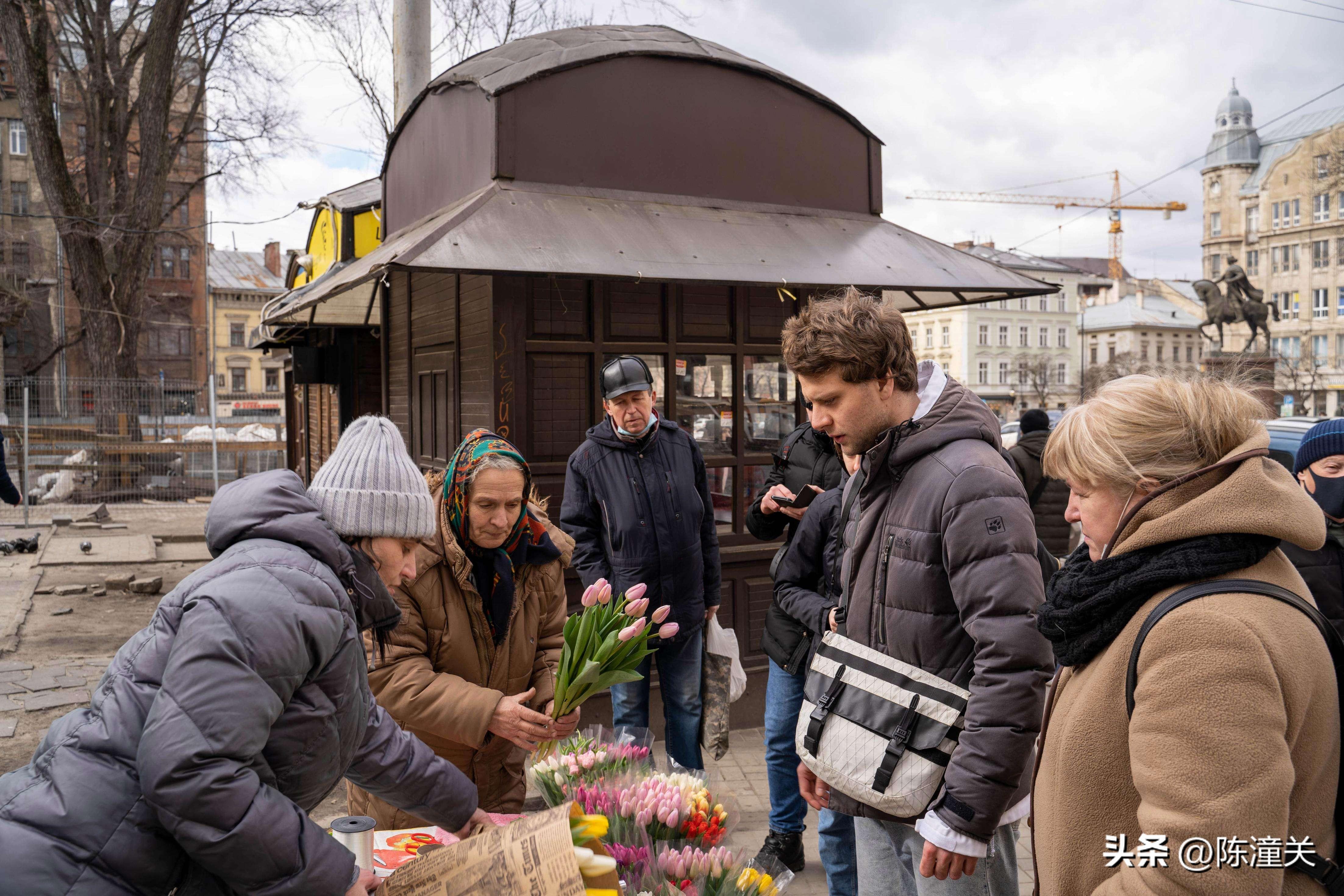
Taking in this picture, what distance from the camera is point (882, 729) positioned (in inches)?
84.2

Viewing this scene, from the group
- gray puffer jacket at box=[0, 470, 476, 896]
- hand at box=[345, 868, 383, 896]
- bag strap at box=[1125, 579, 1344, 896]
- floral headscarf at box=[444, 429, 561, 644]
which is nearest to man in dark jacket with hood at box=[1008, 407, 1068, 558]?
floral headscarf at box=[444, 429, 561, 644]

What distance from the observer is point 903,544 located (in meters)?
2.21

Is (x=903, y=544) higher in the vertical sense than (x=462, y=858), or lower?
higher

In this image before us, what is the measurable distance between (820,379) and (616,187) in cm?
351

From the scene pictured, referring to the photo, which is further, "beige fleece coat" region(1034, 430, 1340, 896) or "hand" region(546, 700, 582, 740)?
"hand" region(546, 700, 582, 740)

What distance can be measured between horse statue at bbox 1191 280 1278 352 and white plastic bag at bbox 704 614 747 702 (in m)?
23.2

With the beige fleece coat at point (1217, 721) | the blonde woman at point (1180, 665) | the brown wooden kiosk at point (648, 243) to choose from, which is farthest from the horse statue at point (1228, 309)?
the beige fleece coat at point (1217, 721)

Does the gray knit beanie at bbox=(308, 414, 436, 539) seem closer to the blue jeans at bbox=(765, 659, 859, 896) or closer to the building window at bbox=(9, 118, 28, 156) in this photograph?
the blue jeans at bbox=(765, 659, 859, 896)

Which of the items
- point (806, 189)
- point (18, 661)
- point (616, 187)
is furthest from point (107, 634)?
point (806, 189)

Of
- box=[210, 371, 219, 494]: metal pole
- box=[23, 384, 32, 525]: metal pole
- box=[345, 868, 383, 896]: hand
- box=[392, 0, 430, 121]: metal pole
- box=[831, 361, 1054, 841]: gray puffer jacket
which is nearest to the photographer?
box=[345, 868, 383, 896]: hand

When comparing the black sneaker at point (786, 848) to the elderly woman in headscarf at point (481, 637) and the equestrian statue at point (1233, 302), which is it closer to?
the elderly woman in headscarf at point (481, 637)

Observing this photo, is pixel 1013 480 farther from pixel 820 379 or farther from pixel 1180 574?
pixel 1180 574

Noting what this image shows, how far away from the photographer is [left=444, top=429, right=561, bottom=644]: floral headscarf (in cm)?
286

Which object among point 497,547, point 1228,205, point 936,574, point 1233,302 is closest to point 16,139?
point 1233,302
